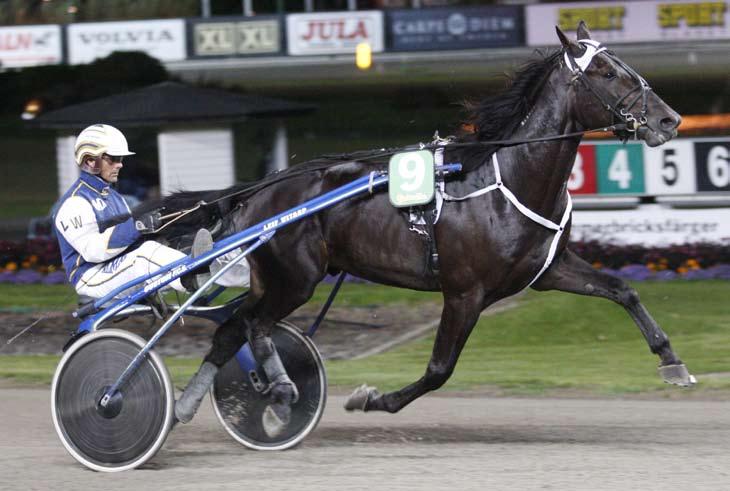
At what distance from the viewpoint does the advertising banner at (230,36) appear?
26.5 metres

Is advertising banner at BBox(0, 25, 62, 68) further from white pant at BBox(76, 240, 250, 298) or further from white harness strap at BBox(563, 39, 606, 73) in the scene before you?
white harness strap at BBox(563, 39, 606, 73)

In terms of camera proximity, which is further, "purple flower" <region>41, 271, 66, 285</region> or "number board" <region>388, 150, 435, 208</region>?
"purple flower" <region>41, 271, 66, 285</region>

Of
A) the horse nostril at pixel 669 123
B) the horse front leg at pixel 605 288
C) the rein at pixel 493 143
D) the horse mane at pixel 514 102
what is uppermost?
the horse mane at pixel 514 102

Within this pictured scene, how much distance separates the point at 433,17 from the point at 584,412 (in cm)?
2015

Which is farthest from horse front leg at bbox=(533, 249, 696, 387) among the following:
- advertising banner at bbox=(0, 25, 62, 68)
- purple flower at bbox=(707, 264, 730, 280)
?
advertising banner at bbox=(0, 25, 62, 68)

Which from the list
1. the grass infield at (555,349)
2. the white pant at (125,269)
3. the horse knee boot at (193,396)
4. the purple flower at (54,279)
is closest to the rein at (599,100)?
the white pant at (125,269)

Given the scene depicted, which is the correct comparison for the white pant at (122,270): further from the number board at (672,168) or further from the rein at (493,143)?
the number board at (672,168)

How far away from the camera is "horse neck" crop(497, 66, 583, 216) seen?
5.83 meters

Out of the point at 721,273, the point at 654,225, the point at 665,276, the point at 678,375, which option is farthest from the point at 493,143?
the point at 654,225

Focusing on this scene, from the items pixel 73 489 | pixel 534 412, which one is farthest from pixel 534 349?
pixel 73 489

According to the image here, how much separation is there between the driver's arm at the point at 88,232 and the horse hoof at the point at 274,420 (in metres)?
1.02

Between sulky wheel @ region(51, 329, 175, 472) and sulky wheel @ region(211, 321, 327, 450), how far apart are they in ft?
1.86

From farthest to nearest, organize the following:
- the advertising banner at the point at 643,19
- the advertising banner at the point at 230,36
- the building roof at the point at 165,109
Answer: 1. the advertising banner at the point at 230,36
2. the advertising banner at the point at 643,19
3. the building roof at the point at 165,109

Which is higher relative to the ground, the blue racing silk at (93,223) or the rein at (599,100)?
the rein at (599,100)
